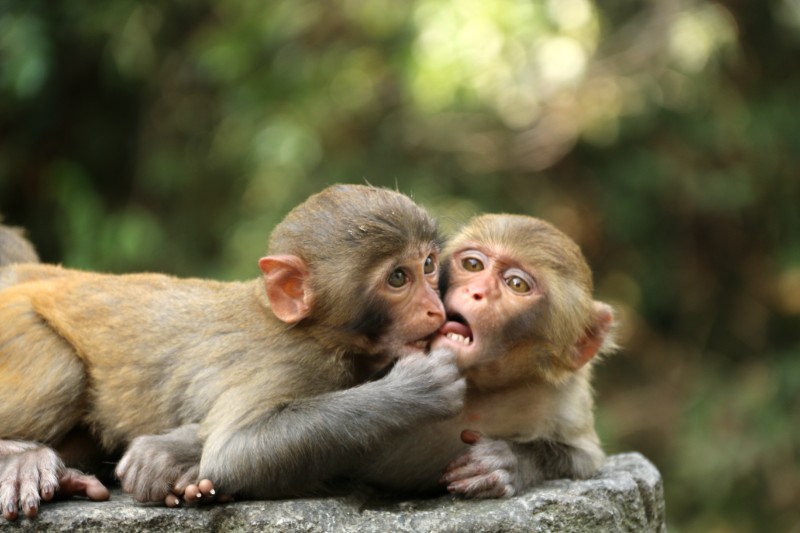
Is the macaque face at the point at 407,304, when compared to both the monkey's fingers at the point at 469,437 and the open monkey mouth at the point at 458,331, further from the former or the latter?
the monkey's fingers at the point at 469,437

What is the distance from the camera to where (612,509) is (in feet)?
15.6

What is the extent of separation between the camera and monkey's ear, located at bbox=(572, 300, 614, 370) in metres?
5.33

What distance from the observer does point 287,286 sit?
190 inches

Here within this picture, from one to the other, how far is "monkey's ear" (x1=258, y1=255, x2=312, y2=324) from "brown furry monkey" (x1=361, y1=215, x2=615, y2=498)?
62cm

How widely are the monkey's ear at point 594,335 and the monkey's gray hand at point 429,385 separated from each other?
911mm

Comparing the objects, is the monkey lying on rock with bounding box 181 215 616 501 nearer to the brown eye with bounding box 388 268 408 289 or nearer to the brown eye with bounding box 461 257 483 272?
the brown eye with bounding box 461 257 483 272

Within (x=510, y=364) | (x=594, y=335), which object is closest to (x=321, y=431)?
(x=510, y=364)

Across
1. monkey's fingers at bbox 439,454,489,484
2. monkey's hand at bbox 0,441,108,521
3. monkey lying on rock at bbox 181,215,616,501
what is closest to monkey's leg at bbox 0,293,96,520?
monkey's hand at bbox 0,441,108,521

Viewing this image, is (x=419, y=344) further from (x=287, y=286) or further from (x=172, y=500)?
(x=172, y=500)

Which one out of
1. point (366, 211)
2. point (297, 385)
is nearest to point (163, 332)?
point (297, 385)

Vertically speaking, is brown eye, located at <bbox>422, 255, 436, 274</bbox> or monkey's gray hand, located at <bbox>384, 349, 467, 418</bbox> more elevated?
brown eye, located at <bbox>422, 255, 436, 274</bbox>

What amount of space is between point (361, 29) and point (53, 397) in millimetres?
6716

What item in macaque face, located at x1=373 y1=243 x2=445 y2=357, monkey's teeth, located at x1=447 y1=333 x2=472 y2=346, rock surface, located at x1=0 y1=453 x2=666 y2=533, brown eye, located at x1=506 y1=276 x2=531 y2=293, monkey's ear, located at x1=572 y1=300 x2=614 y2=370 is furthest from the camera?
monkey's ear, located at x1=572 y1=300 x2=614 y2=370

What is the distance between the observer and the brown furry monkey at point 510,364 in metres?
4.91
